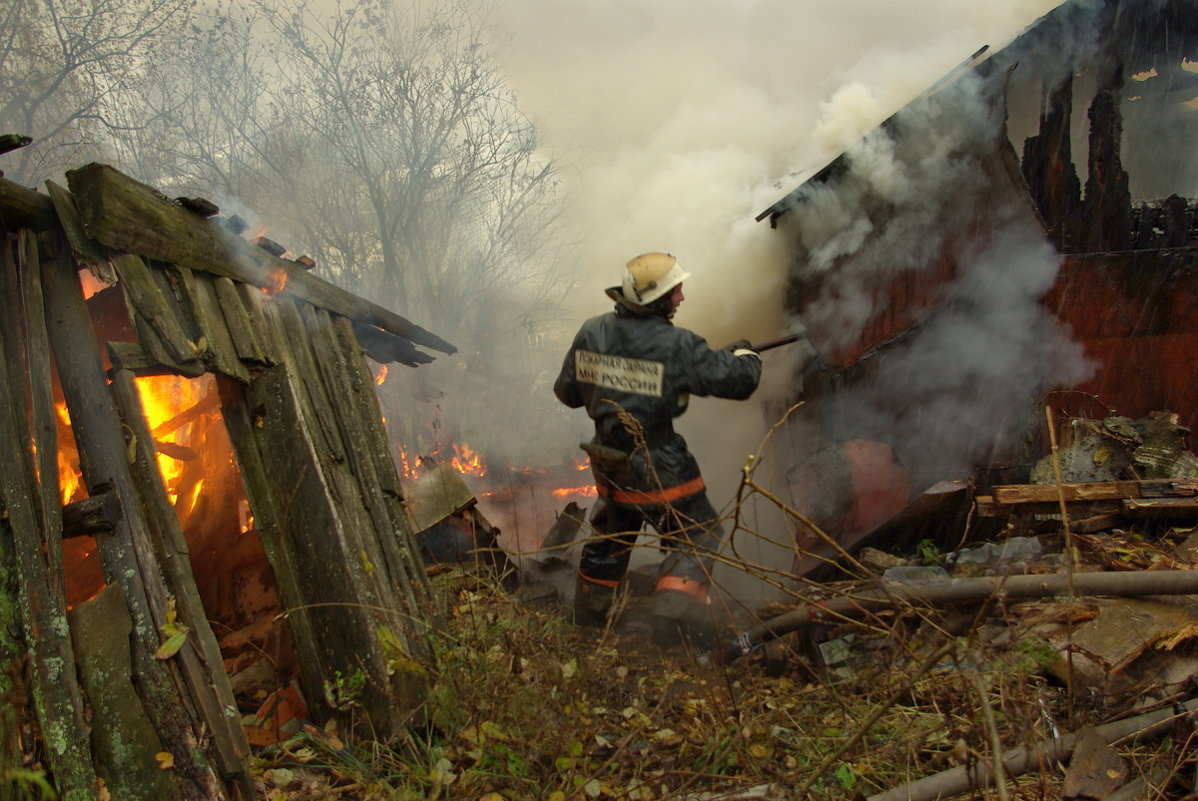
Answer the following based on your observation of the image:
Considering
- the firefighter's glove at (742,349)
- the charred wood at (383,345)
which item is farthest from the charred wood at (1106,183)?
the charred wood at (383,345)

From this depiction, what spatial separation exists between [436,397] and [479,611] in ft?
24.5

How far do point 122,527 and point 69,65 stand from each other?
1194cm

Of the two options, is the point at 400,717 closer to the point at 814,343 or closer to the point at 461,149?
the point at 814,343

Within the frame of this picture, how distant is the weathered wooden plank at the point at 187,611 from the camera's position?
283 centimetres

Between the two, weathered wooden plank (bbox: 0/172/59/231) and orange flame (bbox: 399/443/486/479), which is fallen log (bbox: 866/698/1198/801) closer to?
weathered wooden plank (bbox: 0/172/59/231)

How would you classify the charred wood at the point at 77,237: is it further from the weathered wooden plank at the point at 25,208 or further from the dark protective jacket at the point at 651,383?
the dark protective jacket at the point at 651,383

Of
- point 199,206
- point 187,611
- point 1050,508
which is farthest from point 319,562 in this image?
point 1050,508

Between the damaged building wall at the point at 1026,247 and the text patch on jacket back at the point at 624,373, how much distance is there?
167cm

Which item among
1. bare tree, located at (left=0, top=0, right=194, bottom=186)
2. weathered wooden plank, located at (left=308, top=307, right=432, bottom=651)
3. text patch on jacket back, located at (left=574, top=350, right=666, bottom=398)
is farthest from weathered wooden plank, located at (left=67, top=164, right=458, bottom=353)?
bare tree, located at (left=0, top=0, right=194, bottom=186)

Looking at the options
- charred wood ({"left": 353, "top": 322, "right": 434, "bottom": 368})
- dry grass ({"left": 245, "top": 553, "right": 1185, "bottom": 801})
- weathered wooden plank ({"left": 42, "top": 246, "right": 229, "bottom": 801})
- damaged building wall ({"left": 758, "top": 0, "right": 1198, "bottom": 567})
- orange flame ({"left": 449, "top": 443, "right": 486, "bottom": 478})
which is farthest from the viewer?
orange flame ({"left": 449, "top": 443, "right": 486, "bottom": 478})

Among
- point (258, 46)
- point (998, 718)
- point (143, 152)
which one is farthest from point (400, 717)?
point (258, 46)

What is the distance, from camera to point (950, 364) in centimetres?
516

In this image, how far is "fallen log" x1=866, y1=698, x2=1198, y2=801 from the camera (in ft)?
8.44

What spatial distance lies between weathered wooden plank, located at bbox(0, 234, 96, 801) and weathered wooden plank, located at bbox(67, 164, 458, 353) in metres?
0.57
